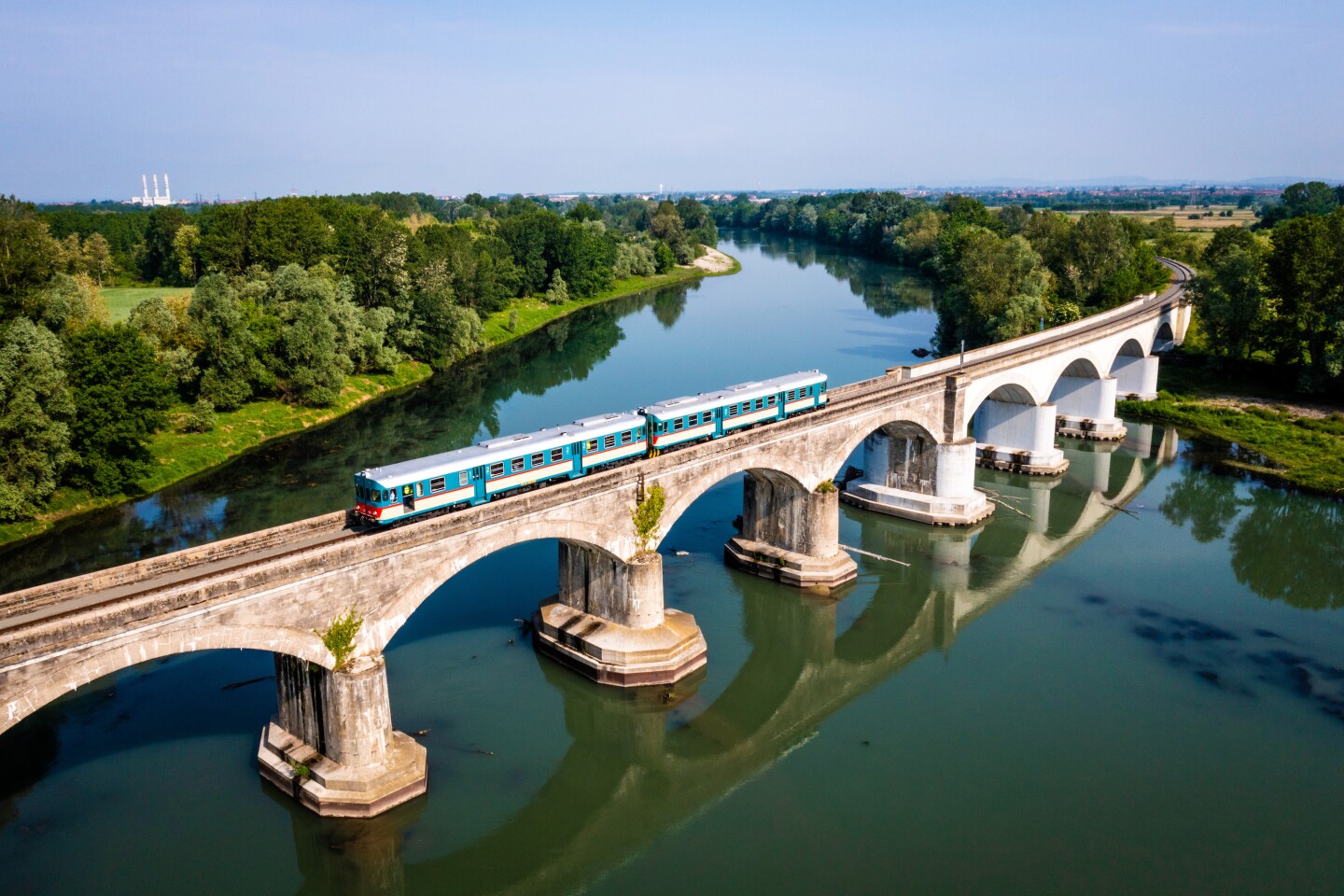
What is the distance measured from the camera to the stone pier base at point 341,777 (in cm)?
2902

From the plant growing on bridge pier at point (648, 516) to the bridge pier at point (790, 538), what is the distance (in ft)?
29.8

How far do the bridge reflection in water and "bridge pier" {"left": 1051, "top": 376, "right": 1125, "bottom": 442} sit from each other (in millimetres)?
18592

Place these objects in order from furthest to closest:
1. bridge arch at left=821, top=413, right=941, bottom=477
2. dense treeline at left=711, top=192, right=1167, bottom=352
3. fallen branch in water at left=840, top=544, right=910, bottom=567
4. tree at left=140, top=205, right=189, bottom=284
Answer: tree at left=140, top=205, right=189, bottom=284
dense treeline at left=711, top=192, right=1167, bottom=352
fallen branch in water at left=840, top=544, right=910, bottom=567
bridge arch at left=821, top=413, right=941, bottom=477

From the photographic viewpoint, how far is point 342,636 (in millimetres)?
28578

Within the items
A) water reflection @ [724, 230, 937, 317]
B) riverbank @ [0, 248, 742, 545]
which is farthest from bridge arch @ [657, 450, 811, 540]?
water reflection @ [724, 230, 937, 317]

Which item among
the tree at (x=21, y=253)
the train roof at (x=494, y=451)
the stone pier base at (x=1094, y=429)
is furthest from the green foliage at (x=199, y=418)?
the stone pier base at (x=1094, y=429)

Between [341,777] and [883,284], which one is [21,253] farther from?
[883,284]

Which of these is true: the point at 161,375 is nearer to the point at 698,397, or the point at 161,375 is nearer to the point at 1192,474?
the point at 698,397

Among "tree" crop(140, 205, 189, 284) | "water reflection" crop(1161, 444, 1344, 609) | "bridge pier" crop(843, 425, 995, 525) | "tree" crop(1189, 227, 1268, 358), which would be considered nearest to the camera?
"water reflection" crop(1161, 444, 1344, 609)

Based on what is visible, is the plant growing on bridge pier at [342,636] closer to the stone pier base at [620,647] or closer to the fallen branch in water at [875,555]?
the stone pier base at [620,647]

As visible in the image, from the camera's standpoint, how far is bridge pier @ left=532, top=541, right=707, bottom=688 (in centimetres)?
3712

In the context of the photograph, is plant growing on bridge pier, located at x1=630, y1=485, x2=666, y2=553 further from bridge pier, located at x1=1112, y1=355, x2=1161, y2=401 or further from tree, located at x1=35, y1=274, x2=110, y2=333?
bridge pier, located at x1=1112, y1=355, x2=1161, y2=401

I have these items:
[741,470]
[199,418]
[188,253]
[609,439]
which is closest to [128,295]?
[188,253]

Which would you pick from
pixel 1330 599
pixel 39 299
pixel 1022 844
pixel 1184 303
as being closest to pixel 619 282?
pixel 1184 303
